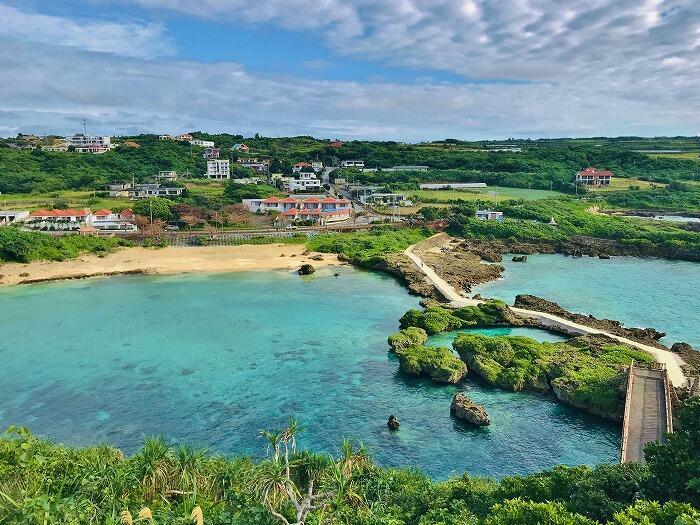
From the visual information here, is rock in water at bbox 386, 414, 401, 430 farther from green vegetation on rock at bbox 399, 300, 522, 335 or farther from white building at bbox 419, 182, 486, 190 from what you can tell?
white building at bbox 419, 182, 486, 190

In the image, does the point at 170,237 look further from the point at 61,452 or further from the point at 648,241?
the point at 648,241

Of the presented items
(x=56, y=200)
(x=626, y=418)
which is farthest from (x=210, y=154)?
(x=626, y=418)

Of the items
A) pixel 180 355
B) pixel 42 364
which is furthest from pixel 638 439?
pixel 42 364

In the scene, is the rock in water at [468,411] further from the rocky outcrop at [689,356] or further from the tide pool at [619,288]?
the tide pool at [619,288]

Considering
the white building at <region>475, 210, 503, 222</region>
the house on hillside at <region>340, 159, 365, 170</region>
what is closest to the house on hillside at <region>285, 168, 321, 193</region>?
the house on hillside at <region>340, 159, 365, 170</region>

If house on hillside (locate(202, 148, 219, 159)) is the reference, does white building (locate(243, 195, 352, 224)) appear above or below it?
below
